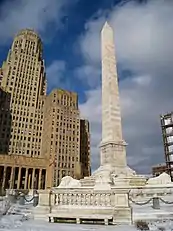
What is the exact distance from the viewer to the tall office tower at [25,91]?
3900 inches

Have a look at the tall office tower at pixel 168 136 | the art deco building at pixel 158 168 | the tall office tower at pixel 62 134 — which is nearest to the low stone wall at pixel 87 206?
the tall office tower at pixel 168 136

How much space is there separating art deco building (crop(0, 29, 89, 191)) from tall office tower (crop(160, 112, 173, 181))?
38.8 meters

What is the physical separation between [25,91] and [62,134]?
92.5 ft

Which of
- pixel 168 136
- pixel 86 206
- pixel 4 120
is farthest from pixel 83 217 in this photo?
pixel 4 120

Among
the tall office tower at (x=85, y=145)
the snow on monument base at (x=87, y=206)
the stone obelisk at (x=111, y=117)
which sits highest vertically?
the tall office tower at (x=85, y=145)

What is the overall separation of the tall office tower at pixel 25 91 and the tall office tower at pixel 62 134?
16.1 feet

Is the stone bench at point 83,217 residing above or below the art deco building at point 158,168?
below

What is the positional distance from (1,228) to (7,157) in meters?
66.2

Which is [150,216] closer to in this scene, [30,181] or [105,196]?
[105,196]

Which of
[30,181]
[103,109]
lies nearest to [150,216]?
[103,109]

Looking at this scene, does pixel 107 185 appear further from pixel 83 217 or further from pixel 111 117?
pixel 111 117

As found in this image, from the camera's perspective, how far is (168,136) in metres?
67.2

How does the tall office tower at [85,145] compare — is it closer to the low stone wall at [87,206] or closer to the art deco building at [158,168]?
the art deco building at [158,168]

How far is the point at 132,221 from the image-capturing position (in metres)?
10.1
